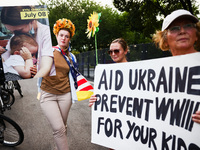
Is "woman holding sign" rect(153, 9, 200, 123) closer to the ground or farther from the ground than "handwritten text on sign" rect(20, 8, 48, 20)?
closer to the ground

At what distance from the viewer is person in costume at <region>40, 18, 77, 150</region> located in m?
2.27

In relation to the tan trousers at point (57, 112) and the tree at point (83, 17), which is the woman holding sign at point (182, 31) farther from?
the tree at point (83, 17)

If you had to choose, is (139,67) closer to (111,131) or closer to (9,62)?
(111,131)

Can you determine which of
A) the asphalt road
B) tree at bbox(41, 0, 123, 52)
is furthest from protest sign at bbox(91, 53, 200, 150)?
tree at bbox(41, 0, 123, 52)

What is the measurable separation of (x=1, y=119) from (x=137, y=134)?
2831 mm

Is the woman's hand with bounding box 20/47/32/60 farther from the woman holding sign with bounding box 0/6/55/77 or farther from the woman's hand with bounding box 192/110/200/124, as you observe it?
the woman's hand with bounding box 192/110/200/124

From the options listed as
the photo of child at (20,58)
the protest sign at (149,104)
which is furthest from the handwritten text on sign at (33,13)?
the protest sign at (149,104)

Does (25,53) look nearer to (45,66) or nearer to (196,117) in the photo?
(45,66)

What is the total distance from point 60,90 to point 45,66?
1.52 ft

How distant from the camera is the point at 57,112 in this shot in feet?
7.63

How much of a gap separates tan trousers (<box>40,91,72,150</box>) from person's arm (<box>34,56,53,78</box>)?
0.41 meters

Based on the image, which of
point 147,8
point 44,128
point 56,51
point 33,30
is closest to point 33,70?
point 33,30

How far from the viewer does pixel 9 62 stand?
6.21 feet

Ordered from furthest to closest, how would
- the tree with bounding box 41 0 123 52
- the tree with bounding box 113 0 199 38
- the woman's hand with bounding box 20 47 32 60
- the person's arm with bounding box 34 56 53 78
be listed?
1. the tree with bounding box 41 0 123 52
2. the tree with bounding box 113 0 199 38
3. the person's arm with bounding box 34 56 53 78
4. the woman's hand with bounding box 20 47 32 60
